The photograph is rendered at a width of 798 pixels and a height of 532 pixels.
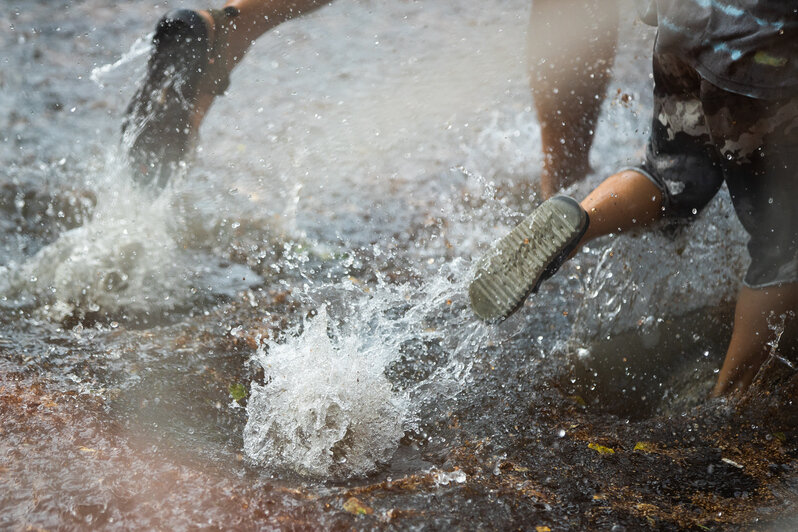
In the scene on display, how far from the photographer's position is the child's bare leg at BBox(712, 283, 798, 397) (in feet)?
6.95

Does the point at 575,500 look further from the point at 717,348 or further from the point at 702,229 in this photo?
the point at 702,229

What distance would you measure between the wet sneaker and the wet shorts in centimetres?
43

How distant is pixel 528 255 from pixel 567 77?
1539 mm

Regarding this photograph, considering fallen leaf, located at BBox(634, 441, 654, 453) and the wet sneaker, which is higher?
the wet sneaker

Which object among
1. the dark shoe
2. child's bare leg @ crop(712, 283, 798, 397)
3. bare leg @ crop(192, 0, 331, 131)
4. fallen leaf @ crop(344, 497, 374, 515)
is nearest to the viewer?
fallen leaf @ crop(344, 497, 374, 515)

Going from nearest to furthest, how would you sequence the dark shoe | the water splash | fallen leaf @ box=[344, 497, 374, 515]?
1. fallen leaf @ box=[344, 497, 374, 515]
2. the dark shoe
3. the water splash

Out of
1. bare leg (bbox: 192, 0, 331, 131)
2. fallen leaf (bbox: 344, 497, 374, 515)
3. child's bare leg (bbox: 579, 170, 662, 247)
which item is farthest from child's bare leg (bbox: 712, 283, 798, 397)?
bare leg (bbox: 192, 0, 331, 131)

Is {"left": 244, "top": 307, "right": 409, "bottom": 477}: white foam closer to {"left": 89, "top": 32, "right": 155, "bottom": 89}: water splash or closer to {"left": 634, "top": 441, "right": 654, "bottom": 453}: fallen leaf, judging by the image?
{"left": 634, "top": 441, "right": 654, "bottom": 453}: fallen leaf

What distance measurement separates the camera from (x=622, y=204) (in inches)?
84.7

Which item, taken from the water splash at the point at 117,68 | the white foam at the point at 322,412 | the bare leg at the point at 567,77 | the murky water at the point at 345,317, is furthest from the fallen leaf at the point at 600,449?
the water splash at the point at 117,68

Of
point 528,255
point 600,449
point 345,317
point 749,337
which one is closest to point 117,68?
point 345,317

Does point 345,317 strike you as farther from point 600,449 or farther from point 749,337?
point 749,337

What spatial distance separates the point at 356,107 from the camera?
4086 millimetres

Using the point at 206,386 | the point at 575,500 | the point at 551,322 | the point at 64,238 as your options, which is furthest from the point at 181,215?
the point at 575,500
